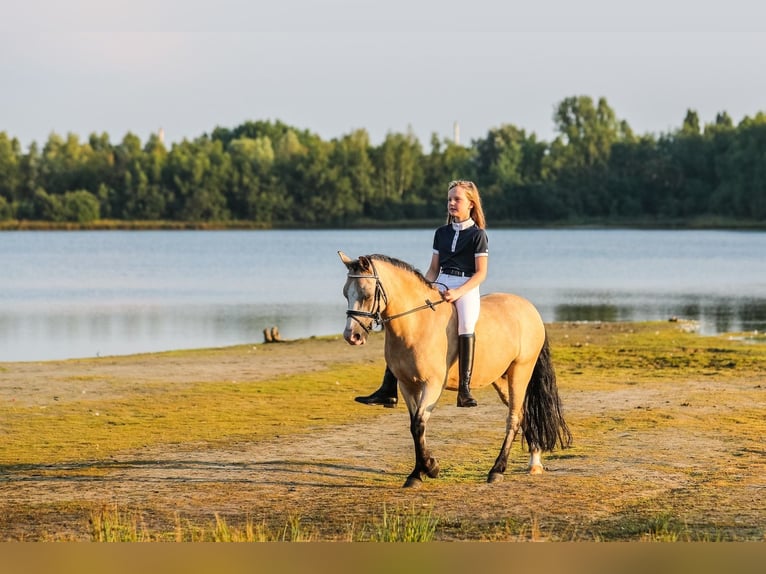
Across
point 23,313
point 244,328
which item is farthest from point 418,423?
point 23,313

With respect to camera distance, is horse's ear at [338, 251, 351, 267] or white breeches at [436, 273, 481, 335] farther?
white breeches at [436, 273, 481, 335]

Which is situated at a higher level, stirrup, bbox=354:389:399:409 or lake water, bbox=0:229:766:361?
stirrup, bbox=354:389:399:409

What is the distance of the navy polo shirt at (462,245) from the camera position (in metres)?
8.80

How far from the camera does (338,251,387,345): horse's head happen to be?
805 centimetres

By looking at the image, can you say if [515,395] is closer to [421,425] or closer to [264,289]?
[421,425]

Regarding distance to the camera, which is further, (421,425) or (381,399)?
(381,399)

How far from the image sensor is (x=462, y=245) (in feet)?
29.1

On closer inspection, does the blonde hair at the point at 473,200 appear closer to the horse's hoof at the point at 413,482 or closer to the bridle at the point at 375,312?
the bridle at the point at 375,312

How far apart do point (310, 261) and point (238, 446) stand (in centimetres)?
5978

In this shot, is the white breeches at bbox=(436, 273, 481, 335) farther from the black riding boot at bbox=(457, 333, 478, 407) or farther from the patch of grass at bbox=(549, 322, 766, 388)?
the patch of grass at bbox=(549, 322, 766, 388)

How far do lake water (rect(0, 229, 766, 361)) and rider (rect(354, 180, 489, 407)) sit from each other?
1785 cm

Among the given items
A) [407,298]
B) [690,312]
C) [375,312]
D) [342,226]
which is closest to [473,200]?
[407,298]

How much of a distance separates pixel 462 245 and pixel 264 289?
1514 inches

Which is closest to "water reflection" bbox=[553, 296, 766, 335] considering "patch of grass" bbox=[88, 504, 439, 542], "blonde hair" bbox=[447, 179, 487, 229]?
"blonde hair" bbox=[447, 179, 487, 229]
